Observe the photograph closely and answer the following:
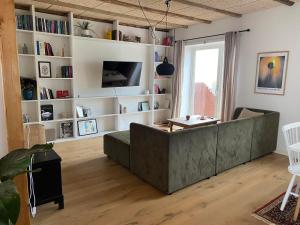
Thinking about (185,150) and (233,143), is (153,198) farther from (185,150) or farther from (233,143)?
(233,143)

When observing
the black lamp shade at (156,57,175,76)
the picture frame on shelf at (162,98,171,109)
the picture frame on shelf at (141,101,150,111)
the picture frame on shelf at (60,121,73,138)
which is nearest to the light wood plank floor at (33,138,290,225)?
the picture frame on shelf at (60,121,73,138)

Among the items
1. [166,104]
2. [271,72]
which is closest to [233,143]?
[271,72]

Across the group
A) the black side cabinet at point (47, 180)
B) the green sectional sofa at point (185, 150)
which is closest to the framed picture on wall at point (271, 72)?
the green sectional sofa at point (185, 150)

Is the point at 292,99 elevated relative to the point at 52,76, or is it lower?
lower

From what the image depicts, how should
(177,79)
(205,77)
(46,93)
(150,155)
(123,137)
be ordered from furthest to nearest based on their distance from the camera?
(177,79)
(205,77)
(46,93)
(123,137)
(150,155)

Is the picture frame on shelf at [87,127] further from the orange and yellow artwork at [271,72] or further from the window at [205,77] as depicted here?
the orange and yellow artwork at [271,72]

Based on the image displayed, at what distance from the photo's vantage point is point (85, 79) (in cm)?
502

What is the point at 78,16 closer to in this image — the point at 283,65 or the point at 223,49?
the point at 223,49

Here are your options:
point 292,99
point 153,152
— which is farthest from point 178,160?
point 292,99

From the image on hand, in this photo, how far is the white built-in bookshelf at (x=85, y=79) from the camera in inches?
172

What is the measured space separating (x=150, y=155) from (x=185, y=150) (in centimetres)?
43

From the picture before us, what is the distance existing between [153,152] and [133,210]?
26.9 inches

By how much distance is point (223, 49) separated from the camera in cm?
512

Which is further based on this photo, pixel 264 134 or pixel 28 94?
pixel 28 94
